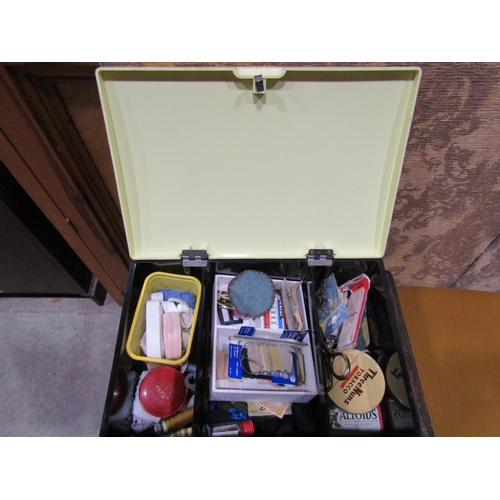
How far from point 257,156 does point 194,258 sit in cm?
26

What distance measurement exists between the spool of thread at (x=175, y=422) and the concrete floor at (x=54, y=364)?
25.7 inches

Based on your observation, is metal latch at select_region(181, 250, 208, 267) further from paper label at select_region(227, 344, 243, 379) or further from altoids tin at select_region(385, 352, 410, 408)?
altoids tin at select_region(385, 352, 410, 408)

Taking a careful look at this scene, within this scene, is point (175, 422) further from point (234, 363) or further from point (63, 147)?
point (63, 147)

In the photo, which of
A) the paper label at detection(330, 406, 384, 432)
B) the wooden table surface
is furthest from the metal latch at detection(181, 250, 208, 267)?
the wooden table surface

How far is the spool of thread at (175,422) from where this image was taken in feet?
2.30

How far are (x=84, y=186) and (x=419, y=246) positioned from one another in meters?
0.95

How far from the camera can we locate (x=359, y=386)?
0.74 m

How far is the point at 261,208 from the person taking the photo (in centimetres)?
73

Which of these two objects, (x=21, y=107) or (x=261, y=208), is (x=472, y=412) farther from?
(x=21, y=107)

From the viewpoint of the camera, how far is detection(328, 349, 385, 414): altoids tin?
28.4 inches

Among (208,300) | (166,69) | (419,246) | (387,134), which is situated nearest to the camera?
(166,69)

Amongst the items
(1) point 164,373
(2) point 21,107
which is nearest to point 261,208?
(1) point 164,373

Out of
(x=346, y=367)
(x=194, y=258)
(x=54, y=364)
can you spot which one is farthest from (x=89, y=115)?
(x=54, y=364)

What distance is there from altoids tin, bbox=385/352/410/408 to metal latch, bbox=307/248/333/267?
24 cm
